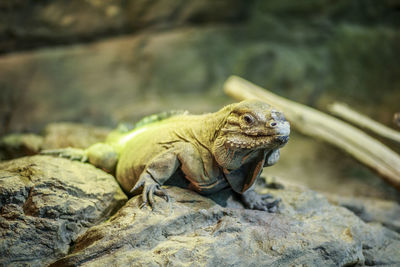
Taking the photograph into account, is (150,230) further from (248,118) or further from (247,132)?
(248,118)

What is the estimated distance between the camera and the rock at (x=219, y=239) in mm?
3383

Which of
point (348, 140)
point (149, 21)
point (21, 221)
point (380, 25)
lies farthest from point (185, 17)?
point (21, 221)

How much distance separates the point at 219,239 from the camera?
3.68 metres

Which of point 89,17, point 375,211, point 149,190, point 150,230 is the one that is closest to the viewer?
point 150,230

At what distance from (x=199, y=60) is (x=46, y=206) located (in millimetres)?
8343

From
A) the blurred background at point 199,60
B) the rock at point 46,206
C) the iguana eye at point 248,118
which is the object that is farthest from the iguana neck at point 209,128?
the blurred background at point 199,60

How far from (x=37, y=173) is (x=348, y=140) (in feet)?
17.1

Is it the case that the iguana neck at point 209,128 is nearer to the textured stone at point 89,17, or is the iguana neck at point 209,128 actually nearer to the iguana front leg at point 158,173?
the iguana front leg at point 158,173

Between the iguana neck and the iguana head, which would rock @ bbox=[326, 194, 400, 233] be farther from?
the iguana neck

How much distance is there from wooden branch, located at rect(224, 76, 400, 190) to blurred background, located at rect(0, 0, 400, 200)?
7.46 feet

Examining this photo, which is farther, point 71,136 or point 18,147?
point 71,136

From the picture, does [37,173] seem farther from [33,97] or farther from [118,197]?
[33,97]

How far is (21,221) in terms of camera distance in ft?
12.1

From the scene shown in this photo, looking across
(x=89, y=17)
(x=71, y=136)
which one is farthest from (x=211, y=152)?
(x=89, y=17)
